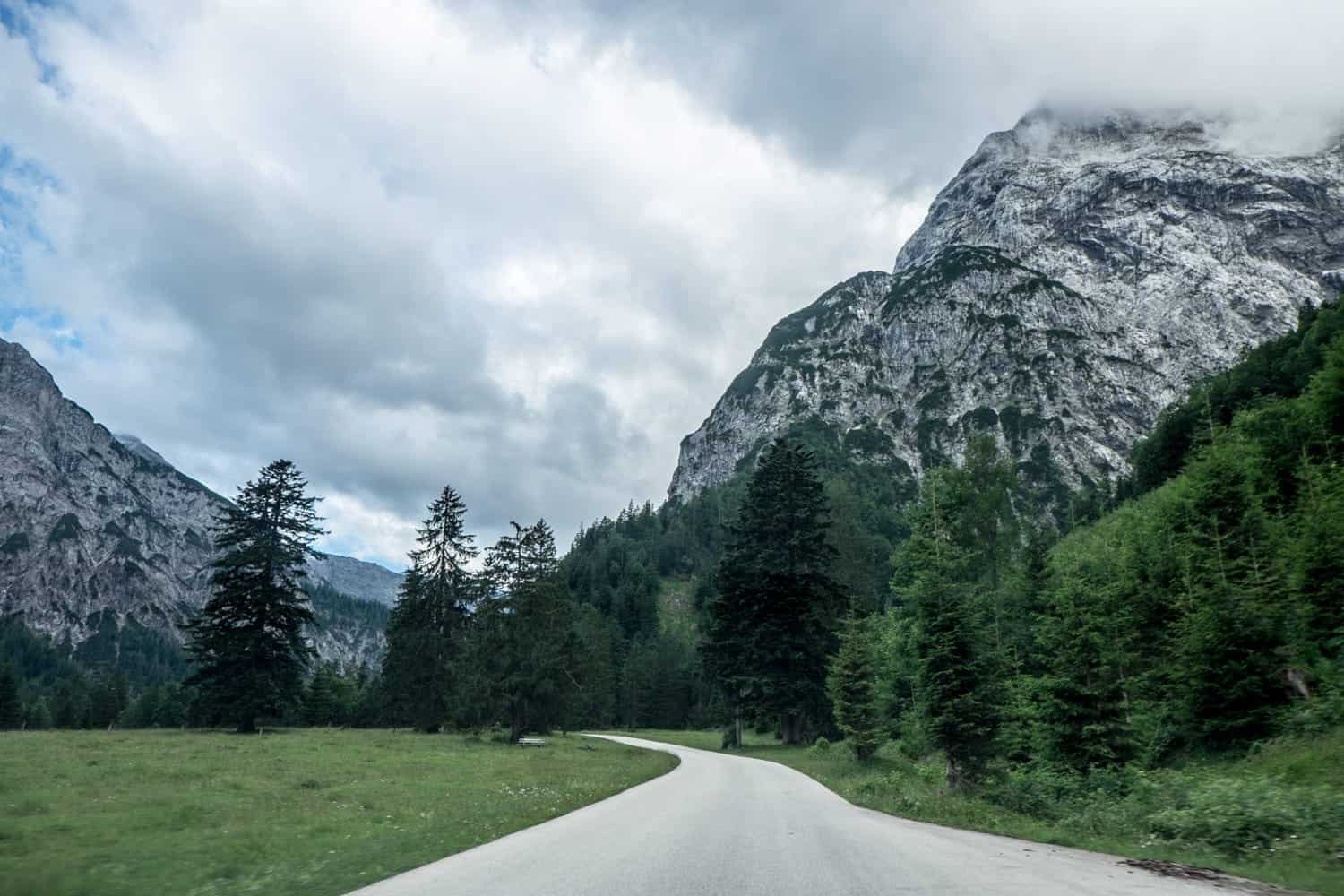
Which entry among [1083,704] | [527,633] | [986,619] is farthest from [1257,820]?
[527,633]

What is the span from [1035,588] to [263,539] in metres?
47.6

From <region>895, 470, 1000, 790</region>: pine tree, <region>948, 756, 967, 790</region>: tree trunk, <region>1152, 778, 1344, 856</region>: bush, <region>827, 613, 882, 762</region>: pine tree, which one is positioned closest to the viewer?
<region>1152, 778, 1344, 856</region>: bush

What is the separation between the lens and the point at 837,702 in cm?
3272

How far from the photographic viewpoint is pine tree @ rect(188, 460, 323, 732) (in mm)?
46094

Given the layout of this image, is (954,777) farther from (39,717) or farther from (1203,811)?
(39,717)

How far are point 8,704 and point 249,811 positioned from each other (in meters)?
92.1

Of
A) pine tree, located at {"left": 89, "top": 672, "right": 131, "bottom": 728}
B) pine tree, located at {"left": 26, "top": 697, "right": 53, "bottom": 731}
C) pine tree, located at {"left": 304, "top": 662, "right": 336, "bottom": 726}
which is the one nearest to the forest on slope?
pine tree, located at {"left": 304, "top": 662, "right": 336, "bottom": 726}

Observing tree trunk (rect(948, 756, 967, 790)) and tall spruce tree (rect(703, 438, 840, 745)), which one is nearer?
tree trunk (rect(948, 756, 967, 790))

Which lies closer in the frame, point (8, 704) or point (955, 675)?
point (955, 675)

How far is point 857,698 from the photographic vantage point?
32.8 meters

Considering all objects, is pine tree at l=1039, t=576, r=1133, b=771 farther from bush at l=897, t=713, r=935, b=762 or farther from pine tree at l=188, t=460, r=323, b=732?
pine tree at l=188, t=460, r=323, b=732

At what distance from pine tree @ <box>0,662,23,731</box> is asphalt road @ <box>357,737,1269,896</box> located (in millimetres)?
95894

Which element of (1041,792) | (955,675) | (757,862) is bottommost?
(1041,792)

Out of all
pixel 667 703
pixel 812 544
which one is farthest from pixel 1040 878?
pixel 667 703
